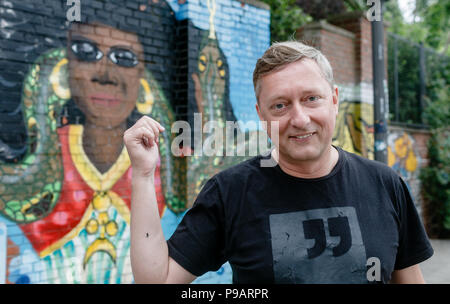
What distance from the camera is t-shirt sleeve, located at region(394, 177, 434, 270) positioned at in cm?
167

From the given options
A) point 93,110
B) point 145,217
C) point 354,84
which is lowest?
point 145,217

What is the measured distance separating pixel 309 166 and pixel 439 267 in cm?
556

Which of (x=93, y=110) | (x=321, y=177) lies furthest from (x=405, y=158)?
(x=321, y=177)

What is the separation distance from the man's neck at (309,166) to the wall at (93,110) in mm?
2466

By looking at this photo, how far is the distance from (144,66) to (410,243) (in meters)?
3.23

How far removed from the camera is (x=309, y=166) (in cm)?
161

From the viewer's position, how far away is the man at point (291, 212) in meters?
1.46

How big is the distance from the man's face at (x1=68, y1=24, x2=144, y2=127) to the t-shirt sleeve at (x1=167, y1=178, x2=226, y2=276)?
2.47 meters

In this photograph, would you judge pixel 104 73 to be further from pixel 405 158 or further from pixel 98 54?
pixel 405 158

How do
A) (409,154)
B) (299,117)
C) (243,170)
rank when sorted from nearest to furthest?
(299,117) → (243,170) → (409,154)

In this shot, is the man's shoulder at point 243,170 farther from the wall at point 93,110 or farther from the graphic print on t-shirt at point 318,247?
the wall at point 93,110

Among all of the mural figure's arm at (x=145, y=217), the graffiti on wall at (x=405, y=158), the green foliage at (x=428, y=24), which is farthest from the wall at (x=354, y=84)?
the mural figure's arm at (x=145, y=217)

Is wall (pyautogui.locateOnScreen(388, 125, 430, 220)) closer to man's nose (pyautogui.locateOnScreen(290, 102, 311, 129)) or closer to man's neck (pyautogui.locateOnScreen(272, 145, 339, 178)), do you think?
man's neck (pyautogui.locateOnScreen(272, 145, 339, 178))
